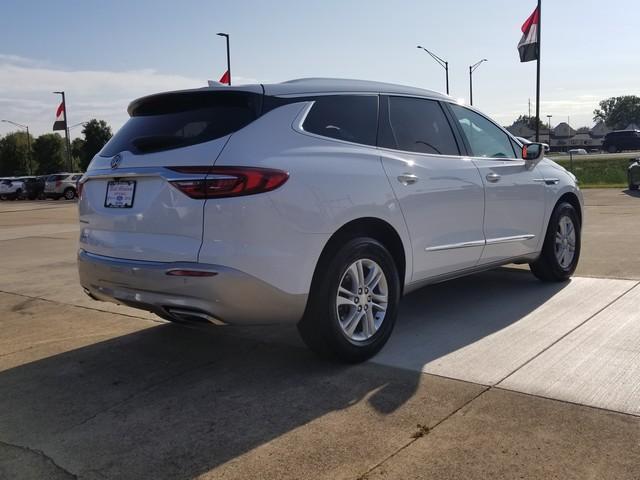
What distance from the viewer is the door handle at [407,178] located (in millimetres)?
4395

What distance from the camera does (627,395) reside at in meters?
3.46

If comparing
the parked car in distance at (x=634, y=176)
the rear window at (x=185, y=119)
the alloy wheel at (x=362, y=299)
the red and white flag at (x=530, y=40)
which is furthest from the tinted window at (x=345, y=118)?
the red and white flag at (x=530, y=40)

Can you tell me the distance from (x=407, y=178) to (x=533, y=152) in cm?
198

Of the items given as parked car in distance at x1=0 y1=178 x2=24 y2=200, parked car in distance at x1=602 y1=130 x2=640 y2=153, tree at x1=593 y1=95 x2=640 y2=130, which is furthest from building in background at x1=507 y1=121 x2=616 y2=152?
parked car in distance at x1=0 y1=178 x2=24 y2=200

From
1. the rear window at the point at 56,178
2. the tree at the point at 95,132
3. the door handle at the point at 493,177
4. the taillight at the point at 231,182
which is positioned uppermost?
the tree at the point at 95,132

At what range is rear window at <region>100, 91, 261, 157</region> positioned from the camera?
381cm

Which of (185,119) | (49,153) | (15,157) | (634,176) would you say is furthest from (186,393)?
(15,157)

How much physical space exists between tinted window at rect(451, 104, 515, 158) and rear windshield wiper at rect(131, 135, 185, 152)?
2.44m

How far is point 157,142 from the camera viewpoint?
393 centimetres

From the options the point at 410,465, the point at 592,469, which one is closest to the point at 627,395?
the point at 592,469

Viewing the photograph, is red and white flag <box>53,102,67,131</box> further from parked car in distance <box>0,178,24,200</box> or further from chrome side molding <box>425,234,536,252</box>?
chrome side molding <box>425,234,536,252</box>

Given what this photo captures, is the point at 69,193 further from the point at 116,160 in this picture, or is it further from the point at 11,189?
the point at 116,160

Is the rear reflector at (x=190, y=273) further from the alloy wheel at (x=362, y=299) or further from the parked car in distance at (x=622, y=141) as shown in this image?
the parked car in distance at (x=622, y=141)

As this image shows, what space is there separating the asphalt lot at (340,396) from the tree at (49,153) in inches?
3581
